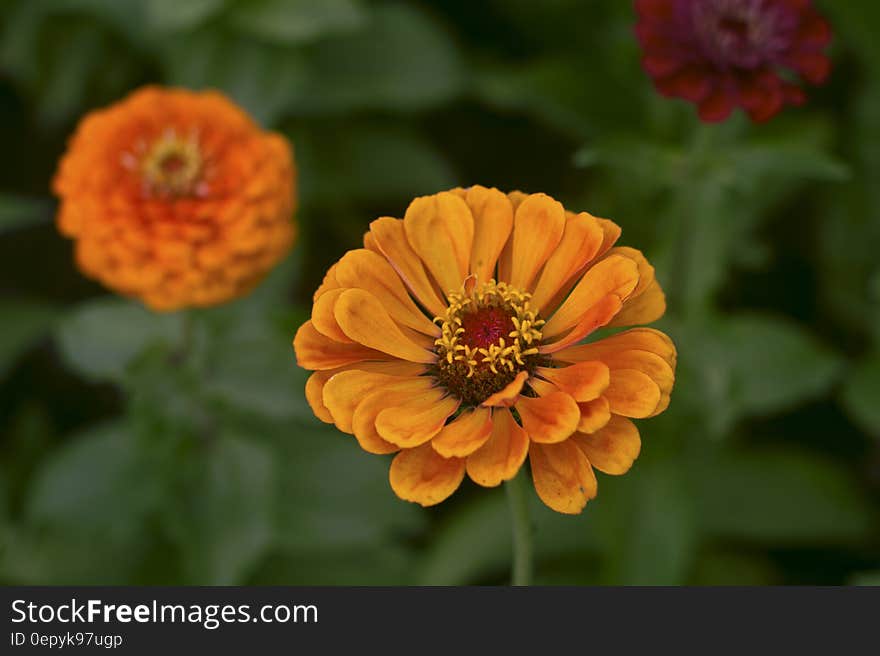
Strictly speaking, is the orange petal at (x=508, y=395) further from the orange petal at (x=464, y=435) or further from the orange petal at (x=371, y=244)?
the orange petal at (x=371, y=244)

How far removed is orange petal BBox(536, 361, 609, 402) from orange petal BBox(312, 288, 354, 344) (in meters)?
0.20

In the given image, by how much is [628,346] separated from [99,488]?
44.6 inches

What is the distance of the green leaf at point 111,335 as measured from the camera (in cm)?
167

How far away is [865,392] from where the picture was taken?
1787mm

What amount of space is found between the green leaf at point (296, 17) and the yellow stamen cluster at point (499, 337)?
94 centimetres

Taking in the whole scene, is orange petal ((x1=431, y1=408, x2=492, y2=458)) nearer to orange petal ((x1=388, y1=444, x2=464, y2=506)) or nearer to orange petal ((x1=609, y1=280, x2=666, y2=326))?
orange petal ((x1=388, y1=444, x2=464, y2=506))

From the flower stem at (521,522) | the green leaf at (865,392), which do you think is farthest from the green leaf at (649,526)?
the flower stem at (521,522)

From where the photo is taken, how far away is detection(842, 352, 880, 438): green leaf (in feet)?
5.73

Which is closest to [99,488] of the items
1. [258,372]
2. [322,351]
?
[258,372]

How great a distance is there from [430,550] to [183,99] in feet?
2.97

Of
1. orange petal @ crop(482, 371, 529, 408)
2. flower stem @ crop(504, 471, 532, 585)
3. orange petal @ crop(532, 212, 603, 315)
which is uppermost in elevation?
orange petal @ crop(532, 212, 603, 315)

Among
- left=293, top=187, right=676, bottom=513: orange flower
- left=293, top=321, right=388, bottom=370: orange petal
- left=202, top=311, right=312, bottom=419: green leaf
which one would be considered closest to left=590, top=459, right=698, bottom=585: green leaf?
left=202, top=311, right=312, bottom=419: green leaf

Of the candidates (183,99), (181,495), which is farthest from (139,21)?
(181,495)

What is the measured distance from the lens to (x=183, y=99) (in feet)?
4.99
